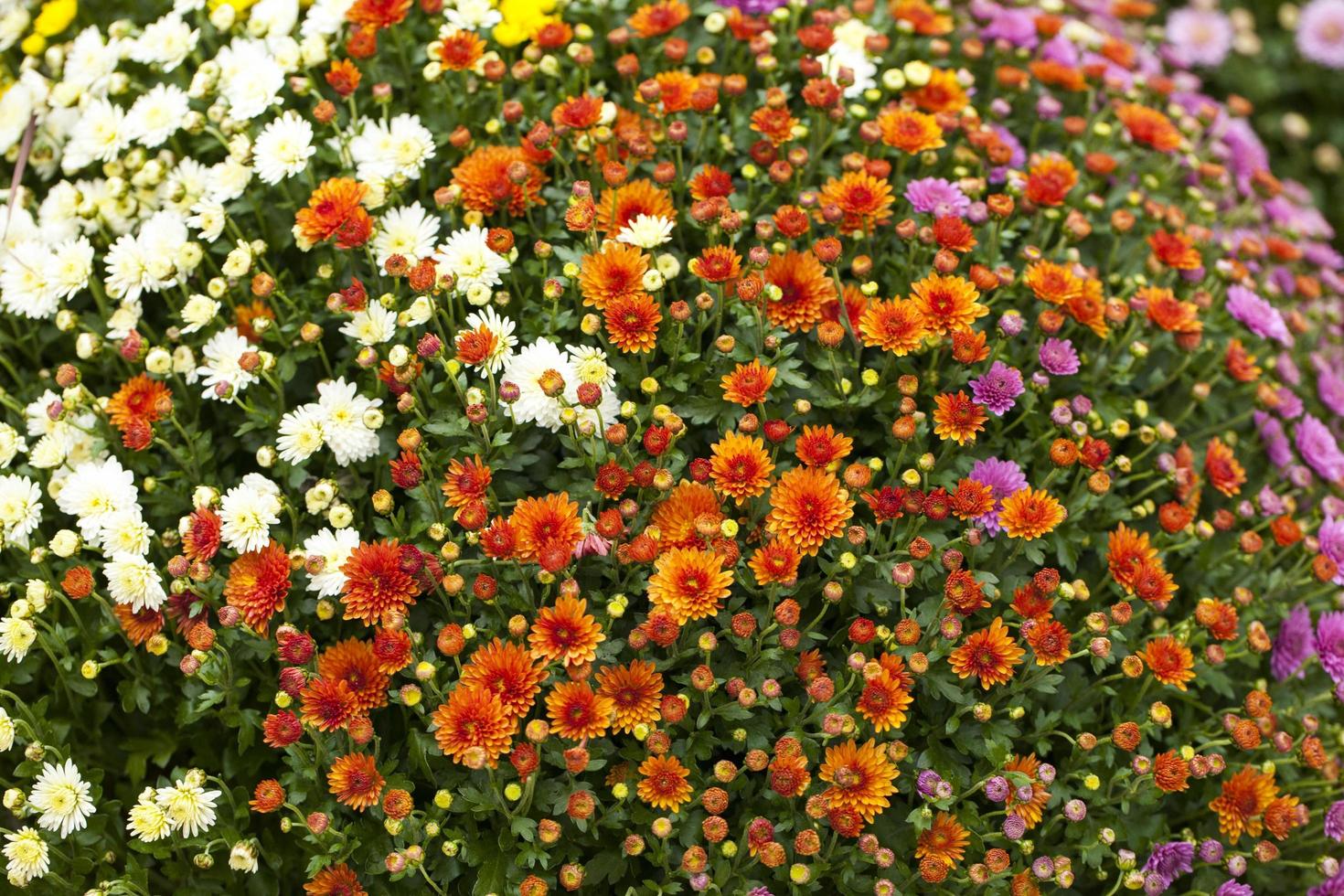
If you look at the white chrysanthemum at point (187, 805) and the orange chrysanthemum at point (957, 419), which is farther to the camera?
the orange chrysanthemum at point (957, 419)

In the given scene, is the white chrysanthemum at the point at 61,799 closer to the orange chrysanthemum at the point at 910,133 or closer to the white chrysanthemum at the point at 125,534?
the white chrysanthemum at the point at 125,534

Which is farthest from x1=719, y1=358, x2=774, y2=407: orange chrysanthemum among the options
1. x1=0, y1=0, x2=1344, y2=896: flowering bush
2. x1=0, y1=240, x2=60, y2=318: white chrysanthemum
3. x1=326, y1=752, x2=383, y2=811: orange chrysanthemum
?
x1=0, y1=240, x2=60, y2=318: white chrysanthemum

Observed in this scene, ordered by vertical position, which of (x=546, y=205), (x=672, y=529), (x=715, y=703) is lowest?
(x=715, y=703)

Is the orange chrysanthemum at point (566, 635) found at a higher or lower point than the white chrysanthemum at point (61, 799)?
higher

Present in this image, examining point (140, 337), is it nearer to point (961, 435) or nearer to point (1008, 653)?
point (961, 435)

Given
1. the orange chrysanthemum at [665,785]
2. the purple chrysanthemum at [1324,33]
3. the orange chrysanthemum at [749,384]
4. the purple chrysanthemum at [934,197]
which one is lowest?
the purple chrysanthemum at [1324,33]

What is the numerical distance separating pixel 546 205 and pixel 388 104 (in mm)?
485

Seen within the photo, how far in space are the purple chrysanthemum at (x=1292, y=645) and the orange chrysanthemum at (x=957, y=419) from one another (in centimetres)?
92

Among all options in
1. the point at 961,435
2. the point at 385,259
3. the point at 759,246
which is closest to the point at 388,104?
the point at 385,259

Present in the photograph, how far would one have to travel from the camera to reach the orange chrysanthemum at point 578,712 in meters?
1.91

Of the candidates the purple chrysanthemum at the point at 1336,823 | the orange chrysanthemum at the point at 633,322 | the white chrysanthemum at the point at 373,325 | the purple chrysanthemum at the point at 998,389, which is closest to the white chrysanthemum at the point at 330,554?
the white chrysanthemum at the point at 373,325

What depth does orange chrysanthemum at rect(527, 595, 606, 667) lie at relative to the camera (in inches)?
75.9

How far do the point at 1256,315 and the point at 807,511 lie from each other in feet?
4.54

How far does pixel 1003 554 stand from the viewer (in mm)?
2283
